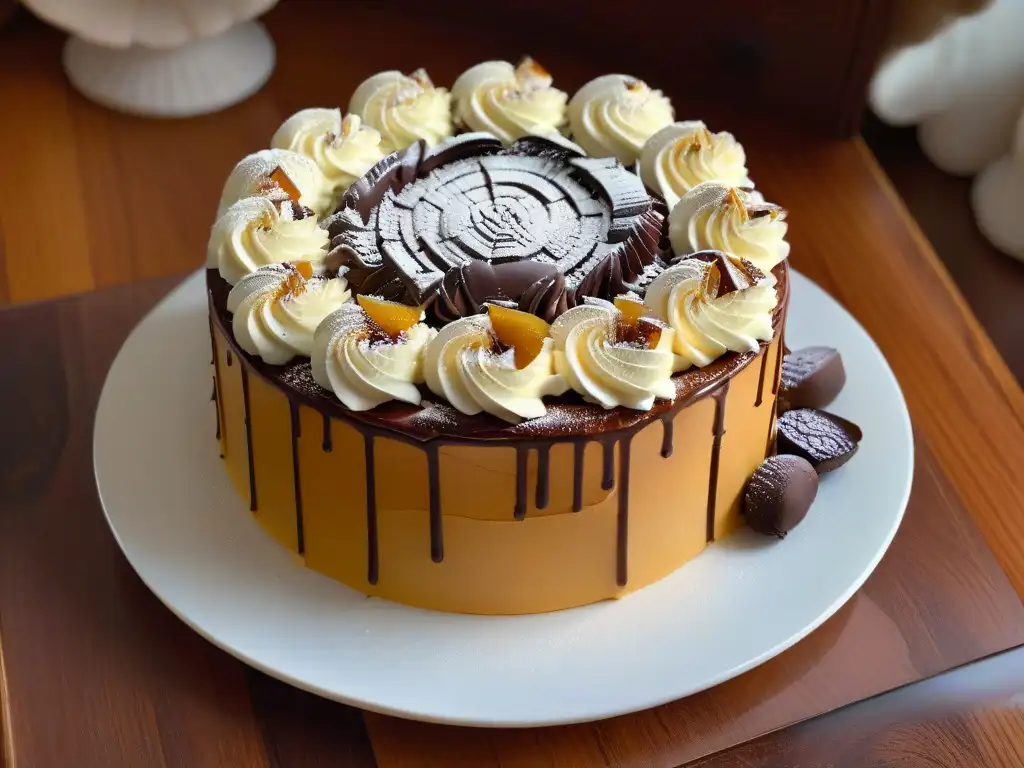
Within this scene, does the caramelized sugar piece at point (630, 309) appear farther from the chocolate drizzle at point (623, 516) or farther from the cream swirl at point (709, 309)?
the chocolate drizzle at point (623, 516)

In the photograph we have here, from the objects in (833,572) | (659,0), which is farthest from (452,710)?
(659,0)

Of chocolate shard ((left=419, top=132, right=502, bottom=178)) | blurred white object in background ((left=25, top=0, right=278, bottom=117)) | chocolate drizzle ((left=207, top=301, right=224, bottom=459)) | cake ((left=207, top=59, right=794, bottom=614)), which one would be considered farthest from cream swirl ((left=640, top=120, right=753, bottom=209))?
blurred white object in background ((left=25, top=0, right=278, bottom=117))

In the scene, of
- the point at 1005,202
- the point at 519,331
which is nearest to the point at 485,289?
the point at 519,331

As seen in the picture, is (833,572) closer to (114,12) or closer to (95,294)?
(95,294)

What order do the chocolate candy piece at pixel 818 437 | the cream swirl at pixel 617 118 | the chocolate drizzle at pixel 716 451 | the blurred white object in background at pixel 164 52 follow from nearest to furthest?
the chocolate drizzle at pixel 716 451 → the chocolate candy piece at pixel 818 437 → the cream swirl at pixel 617 118 → the blurred white object in background at pixel 164 52

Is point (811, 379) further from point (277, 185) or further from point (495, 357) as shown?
point (277, 185)

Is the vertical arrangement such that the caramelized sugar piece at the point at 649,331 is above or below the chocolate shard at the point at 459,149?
below

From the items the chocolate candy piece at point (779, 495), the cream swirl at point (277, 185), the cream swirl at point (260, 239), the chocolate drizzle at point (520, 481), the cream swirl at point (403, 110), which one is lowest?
the chocolate candy piece at point (779, 495)

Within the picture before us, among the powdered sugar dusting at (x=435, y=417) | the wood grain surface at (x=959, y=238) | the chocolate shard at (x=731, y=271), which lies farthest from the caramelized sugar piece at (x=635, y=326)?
the wood grain surface at (x=959, y=238)
